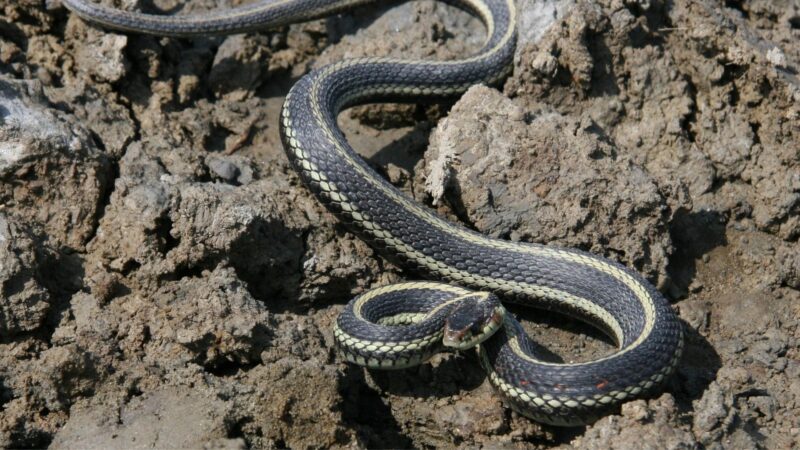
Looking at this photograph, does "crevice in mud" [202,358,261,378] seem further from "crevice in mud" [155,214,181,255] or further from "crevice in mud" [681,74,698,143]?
"crevice in mud" [681,74,698,143]

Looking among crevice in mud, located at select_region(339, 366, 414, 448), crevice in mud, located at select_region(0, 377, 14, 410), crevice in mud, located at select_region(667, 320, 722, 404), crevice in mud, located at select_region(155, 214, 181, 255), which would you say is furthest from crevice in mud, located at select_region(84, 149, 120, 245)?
crevice in mud, located at select_region(667, 320, 722, 404)

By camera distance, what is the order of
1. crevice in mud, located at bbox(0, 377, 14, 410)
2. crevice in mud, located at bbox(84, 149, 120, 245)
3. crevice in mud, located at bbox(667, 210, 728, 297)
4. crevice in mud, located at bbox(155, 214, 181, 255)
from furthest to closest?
1. crevice in mud, located at bbox(667, 210, 728, 297)
2. crevice in mud, located at bbox(84, 149, 120, 245)
3. crevice in mud, located at bbox(155, 214, 181, 255)
4. crevice in mud, located at bbox(0, 377, 14, 410)

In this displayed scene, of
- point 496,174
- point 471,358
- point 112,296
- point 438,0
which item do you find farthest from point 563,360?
point 438,0

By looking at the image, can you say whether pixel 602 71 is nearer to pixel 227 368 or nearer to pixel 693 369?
pixel 693 369

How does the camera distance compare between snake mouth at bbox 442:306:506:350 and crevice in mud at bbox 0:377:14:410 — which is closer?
crevice in mud at bbox 0:377:14:410

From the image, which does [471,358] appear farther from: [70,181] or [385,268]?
[70,181]

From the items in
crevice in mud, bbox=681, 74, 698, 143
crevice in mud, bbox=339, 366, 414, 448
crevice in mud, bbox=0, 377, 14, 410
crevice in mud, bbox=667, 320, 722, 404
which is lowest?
crevice in mud, bbox=339, 366, 414, 448

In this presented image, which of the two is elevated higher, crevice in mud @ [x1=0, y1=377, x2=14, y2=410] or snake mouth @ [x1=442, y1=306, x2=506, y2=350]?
snake mouth @ [x1=442, y1=306, x2=506, y2=350]
